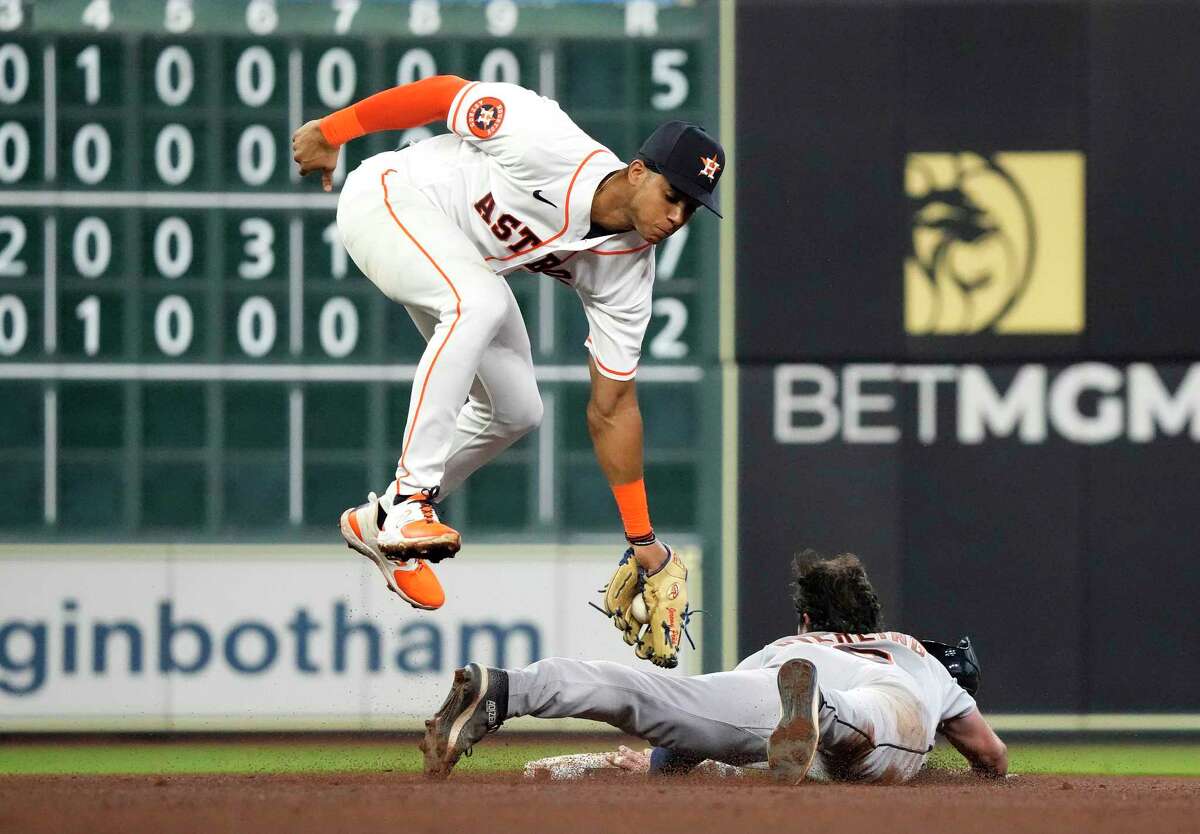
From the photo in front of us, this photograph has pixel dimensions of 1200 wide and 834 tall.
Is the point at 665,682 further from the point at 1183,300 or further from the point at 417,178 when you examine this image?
the point at 1183,300

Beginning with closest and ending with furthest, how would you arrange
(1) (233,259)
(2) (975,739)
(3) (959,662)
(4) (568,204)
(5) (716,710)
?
(4) (568,204), (5) (716,710), (2) (975,739), (3) (959,662), (1) (233,259)

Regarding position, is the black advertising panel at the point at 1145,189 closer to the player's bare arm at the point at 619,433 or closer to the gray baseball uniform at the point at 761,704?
the gray baseball uniform at the point at 761,704

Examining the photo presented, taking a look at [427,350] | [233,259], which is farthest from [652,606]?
[233,259]

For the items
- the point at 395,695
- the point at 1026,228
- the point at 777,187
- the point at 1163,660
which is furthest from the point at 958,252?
the point at 395,695

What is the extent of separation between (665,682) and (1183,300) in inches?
127

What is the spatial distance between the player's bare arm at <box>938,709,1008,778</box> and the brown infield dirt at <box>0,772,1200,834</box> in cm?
33

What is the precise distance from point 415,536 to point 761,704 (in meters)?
1.01

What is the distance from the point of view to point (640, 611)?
4.59 metres

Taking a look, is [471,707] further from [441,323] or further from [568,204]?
[568,204]

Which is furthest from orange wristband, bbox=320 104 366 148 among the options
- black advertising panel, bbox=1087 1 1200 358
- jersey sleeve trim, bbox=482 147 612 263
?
black advertising panel, bbox=1087 1 1200 358

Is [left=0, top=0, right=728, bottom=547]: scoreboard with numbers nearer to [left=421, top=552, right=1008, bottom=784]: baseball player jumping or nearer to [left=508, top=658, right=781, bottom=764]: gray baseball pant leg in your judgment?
[left=421, top=552, right=1008, bottom=784]: baseball player jumping

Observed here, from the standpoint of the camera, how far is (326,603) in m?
6.76

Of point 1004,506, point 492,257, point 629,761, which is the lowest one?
point 629,761

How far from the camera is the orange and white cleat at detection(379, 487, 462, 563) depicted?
4117mm
